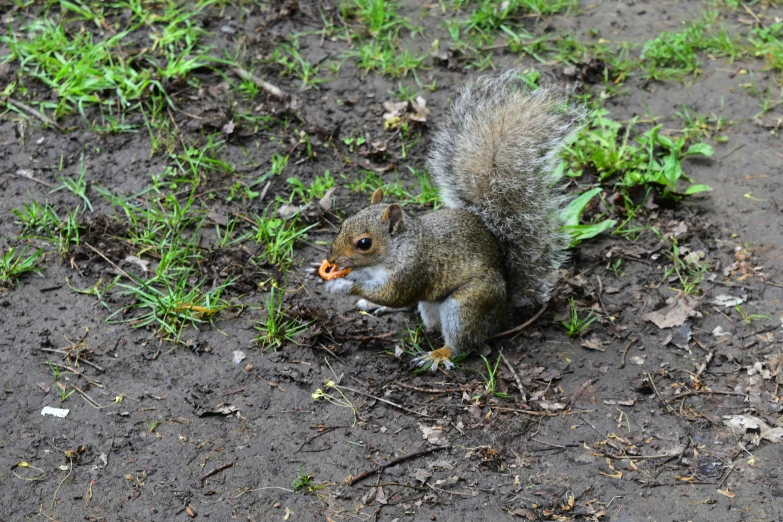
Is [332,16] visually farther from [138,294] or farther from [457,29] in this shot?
[138,294]

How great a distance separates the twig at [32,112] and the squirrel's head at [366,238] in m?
2.10

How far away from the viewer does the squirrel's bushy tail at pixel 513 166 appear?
3.34 meters

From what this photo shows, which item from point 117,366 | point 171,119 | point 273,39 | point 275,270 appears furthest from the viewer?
point 273,39

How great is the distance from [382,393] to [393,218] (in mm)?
718

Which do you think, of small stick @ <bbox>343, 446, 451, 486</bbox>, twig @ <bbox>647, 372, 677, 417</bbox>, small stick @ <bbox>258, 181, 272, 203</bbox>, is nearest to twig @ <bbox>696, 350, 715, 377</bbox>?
twig @ <bbox>647, 372, 677, 417</bbox>

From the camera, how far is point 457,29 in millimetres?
5008

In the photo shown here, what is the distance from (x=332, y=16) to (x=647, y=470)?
3518 mm

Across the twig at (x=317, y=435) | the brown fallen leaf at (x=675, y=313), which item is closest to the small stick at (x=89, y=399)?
the twig at (x=317, y=435)

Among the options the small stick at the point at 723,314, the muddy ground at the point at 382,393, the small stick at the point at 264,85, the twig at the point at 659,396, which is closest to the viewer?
the muddy ground at the point at 382,393

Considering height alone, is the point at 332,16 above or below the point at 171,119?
above

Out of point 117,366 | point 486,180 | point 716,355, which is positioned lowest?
point 117,366

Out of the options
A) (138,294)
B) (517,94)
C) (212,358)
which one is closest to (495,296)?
(517,94)

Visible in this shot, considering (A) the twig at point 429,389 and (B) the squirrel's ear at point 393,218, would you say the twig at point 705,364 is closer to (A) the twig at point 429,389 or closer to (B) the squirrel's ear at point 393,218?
(A) the twig at point 429,389

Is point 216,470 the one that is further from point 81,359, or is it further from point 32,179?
point 32,179
